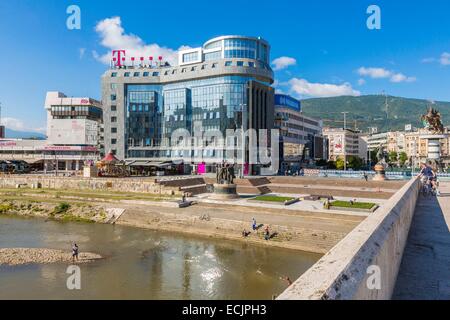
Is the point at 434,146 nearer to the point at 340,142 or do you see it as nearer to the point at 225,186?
the point at 225,186

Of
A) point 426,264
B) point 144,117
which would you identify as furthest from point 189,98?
point 426,264

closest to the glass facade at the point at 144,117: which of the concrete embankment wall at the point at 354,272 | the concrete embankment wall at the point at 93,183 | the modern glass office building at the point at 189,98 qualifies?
the modern glass office building at the point at 189,98

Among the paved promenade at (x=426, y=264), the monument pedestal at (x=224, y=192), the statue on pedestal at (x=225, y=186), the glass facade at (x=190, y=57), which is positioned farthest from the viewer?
the glass facade at (x=190, y=57)

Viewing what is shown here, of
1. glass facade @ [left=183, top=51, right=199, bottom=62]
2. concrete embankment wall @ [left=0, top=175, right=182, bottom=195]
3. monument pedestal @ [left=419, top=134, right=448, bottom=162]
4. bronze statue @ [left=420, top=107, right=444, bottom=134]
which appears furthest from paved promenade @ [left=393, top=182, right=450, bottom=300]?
glass facade @ [left=183, top=51, right=199, bottom=62]

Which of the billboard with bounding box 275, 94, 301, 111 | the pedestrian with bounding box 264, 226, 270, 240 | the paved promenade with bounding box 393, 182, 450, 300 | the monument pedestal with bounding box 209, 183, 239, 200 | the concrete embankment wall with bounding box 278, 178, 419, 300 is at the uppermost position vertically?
the billboard with bounding box 275, 94, 301, 111

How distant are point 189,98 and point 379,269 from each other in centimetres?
9367

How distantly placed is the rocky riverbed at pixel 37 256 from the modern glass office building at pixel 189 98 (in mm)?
55475

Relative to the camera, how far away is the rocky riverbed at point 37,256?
99.0 feet

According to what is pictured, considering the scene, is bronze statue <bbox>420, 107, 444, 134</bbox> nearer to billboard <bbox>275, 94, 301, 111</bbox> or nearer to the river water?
the river water

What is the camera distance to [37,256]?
31500 millimetres

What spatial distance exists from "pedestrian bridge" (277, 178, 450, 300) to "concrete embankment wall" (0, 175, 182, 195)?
48522 millimetres

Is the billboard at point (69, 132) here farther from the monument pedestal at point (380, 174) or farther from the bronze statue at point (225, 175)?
the monument pedestal at point (380, 174)

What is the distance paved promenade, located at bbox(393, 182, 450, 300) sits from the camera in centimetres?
864
